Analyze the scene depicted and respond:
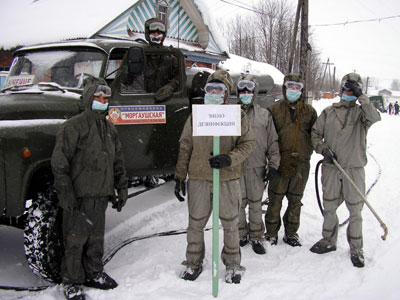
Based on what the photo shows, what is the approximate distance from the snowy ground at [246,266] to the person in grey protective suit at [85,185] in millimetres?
190

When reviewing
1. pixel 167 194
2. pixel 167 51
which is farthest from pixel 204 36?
pixel 167 51

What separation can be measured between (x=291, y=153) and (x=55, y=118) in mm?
2511

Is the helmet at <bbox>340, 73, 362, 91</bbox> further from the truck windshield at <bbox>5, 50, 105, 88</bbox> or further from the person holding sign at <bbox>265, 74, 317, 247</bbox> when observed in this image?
the truck windshield at <bbox>5, 50, 105, 88</bbox>

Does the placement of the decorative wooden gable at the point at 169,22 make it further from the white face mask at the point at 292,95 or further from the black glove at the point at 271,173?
the black glove at the point at 271,173

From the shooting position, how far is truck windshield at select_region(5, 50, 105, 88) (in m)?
3.71

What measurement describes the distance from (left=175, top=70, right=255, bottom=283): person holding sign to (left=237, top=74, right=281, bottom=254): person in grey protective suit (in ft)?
1.85

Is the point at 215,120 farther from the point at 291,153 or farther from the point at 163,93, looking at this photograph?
the point at 291,153

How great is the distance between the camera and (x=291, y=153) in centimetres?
393

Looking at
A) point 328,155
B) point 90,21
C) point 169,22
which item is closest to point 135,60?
point 328,155

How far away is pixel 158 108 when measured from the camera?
4.04 m

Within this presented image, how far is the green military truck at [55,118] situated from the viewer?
2895mm

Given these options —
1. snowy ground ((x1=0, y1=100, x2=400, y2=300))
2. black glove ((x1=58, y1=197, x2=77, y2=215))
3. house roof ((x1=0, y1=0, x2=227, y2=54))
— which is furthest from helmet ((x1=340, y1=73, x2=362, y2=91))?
house roof ((x1=0, y1=0, x2=227, y2=54))

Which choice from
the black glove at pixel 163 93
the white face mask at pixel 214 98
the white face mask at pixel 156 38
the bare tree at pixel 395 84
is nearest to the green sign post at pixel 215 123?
the white face mask at pixel 214 98

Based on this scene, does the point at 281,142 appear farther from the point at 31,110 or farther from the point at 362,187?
the point at 31,110
